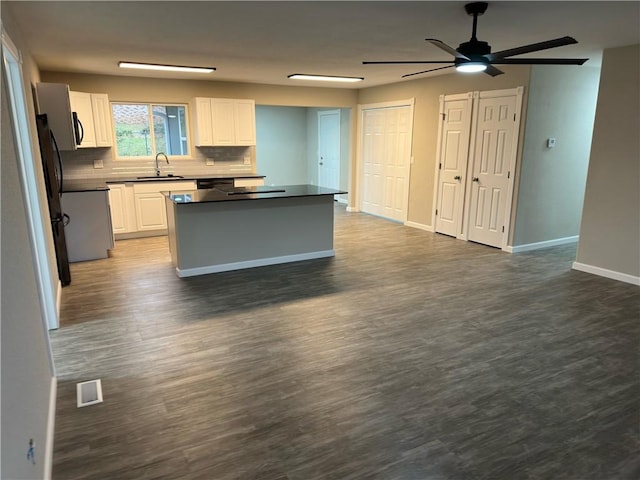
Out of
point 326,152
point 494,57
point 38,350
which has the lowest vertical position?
point 38,350

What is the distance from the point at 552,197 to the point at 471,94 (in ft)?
6.12

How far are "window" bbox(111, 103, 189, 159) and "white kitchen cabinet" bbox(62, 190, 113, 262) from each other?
1.72 metres

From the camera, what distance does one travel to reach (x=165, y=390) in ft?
8.79

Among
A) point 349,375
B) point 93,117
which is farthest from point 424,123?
point 349,375

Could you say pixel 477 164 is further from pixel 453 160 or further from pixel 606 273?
pixel 606 273

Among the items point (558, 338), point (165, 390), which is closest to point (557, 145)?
point (558, 338)

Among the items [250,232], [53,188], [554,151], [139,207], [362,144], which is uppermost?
[362,144]

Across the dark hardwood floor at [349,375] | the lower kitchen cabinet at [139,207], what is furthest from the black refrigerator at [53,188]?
the lower kitchen cabinet at [139,207]

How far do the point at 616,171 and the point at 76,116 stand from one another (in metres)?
6.43

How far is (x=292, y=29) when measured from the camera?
369 centimetres

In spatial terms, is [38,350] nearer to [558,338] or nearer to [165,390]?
[165,390]

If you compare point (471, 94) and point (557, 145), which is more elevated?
point (471, 94)

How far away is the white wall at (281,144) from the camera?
10062 millimetres

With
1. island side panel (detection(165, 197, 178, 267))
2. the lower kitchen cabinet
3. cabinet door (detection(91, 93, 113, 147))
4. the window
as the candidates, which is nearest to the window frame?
the window
